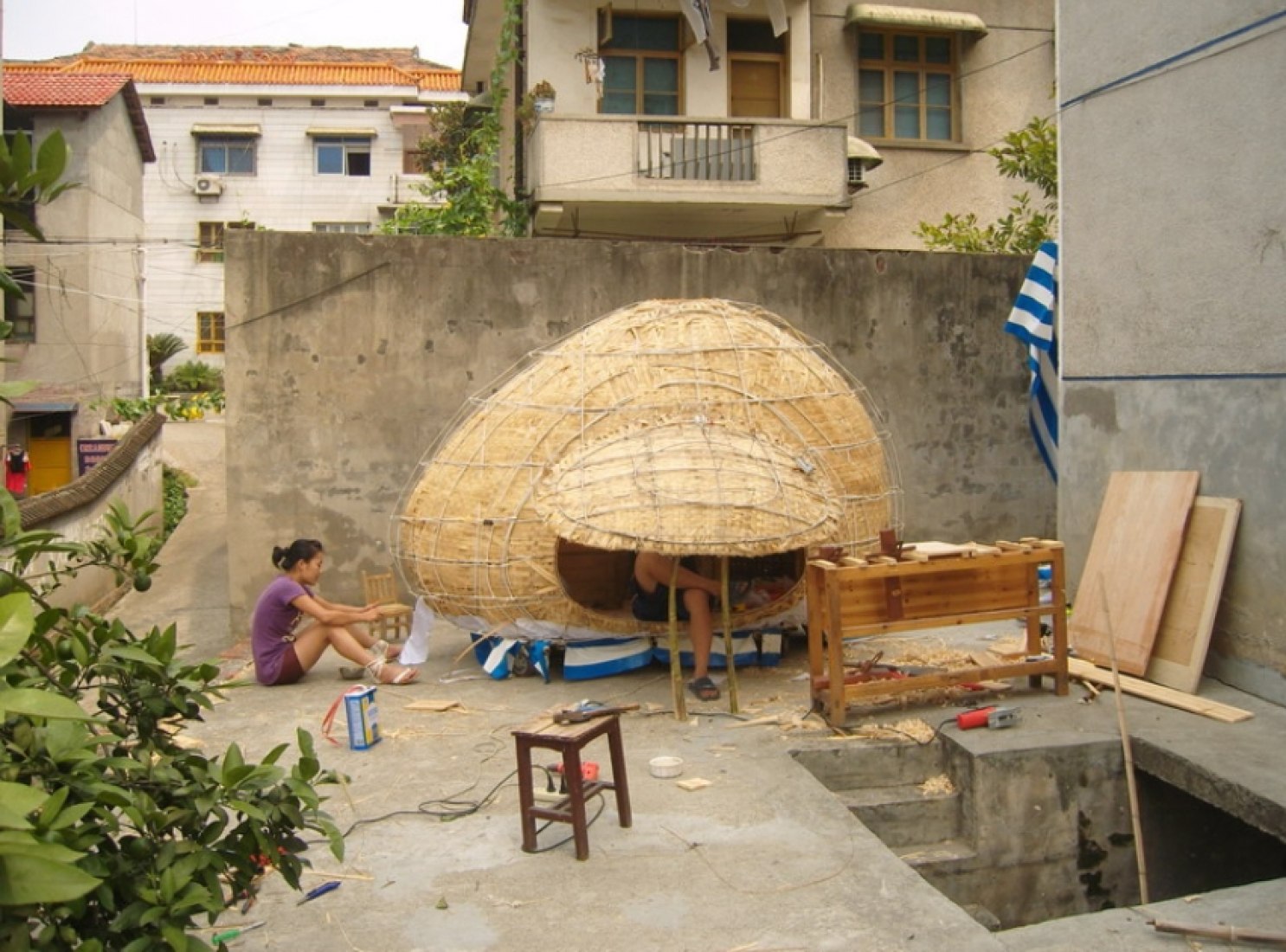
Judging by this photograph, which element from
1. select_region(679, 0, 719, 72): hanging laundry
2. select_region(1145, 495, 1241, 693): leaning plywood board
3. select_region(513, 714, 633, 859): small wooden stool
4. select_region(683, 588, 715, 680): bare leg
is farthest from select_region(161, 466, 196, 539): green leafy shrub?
select_region(1145, 495, 1241, 693): leaning plywood board

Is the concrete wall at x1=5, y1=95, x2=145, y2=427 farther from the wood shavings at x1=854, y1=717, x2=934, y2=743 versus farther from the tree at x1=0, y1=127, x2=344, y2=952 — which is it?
the tree at x1=0, y1=127, x2=344, y2=952

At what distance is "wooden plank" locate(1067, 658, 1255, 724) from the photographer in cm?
602

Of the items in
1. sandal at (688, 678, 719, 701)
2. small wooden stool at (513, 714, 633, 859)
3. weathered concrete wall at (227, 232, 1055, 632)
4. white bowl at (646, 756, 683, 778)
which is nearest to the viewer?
small wooden stool at (513, 714, 633, 859)

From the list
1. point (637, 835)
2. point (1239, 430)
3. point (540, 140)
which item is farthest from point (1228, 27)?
point (540, 140)

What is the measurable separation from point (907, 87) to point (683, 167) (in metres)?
3.65

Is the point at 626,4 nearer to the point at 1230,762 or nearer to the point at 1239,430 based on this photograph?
the point at 1239,430

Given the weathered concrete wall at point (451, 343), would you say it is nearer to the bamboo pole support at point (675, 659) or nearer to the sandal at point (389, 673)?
the sandal at point (389, 673)

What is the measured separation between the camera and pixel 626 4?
1428 cm

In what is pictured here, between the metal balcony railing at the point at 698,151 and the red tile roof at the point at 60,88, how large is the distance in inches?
507

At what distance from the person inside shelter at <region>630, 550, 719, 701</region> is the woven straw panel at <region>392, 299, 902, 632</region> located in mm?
184

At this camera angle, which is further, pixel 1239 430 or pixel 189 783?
pixel 1239 430

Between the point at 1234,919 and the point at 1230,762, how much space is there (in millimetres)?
1388

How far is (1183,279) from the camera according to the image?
6758 millimetres

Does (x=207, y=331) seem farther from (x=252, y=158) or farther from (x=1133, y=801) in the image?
(x=1133, y=801)
